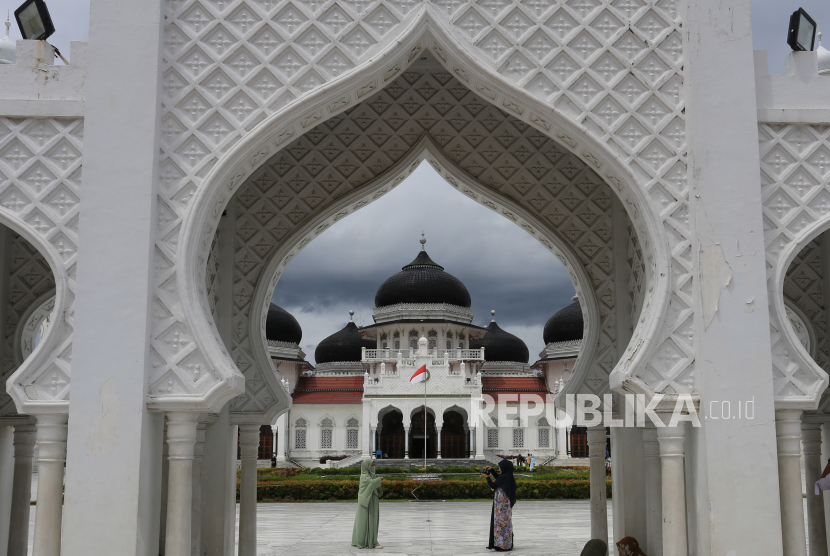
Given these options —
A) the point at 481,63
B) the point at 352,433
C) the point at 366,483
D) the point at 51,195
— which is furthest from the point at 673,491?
the point at 352,433

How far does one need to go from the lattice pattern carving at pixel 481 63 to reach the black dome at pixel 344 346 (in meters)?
37.1

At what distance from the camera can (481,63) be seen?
5574 mm

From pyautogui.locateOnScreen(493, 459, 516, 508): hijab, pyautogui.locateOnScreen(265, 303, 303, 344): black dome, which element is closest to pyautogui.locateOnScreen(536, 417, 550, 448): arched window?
pyautogui.locateOnScreen(265, 303, 303, 344): black dome

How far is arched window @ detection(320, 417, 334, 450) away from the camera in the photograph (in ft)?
121

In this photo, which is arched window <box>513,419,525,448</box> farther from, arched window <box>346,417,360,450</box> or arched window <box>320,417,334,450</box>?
arched window <box>320,417,334,450</box>

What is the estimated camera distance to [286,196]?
753cm

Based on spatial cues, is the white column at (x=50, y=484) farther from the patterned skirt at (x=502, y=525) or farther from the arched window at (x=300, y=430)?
the arched window at (x=300, y=430)

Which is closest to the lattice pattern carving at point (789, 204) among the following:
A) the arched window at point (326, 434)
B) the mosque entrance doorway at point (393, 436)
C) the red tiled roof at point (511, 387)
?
the red tiled roof at point (511, 387)

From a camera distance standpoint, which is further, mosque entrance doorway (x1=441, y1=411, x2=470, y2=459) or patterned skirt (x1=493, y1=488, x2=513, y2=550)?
mosque entrance doorway (x1=441, y1=411, x2=470, y2=459)

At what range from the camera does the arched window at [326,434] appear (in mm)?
36906

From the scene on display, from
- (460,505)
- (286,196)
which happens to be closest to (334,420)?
(460,505)

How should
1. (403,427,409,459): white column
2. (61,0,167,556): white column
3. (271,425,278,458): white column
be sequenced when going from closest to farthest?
(61,0,167,556): white column → (403,427,409,459): white column → (271,425,278,458): white column

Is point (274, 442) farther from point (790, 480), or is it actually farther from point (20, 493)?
point (790, 480)

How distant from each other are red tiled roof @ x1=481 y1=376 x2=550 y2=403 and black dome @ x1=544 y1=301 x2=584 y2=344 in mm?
4094
